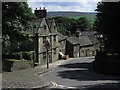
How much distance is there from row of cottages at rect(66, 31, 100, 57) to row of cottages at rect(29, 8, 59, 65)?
11652 mm

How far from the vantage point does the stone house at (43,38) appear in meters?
45.4

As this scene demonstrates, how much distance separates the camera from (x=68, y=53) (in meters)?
64.3

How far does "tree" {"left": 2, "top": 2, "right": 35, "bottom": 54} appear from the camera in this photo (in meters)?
28.7

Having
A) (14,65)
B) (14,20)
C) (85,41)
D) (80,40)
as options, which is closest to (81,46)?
(80,40)

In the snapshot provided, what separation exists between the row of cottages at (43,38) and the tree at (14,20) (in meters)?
12.2

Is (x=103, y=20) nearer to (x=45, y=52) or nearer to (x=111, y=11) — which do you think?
(x=111, y=11)

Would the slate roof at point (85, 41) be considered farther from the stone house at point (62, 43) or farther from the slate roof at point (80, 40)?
the stone house at point (62, 43)

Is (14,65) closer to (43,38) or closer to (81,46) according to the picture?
(43,38)

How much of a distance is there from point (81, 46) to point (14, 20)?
3874 cm

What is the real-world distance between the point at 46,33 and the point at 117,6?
21.5 m

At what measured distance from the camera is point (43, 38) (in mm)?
47469

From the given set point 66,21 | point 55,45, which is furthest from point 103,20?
point 66,21

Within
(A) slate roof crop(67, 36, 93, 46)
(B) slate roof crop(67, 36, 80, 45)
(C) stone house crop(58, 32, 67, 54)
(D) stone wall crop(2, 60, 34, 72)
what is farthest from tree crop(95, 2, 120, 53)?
(A) slate roof crop(67, 36, 93, 46)

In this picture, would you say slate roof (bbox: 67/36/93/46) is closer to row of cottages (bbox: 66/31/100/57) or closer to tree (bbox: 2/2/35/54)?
row of cottages (bbox: 66/31/100/57)
